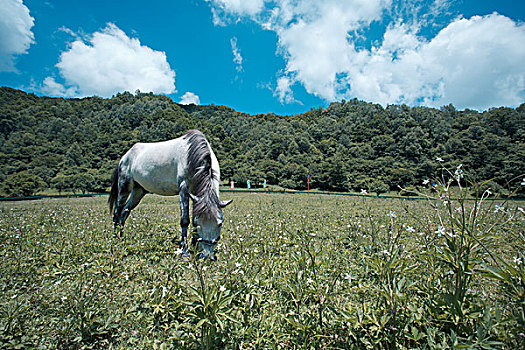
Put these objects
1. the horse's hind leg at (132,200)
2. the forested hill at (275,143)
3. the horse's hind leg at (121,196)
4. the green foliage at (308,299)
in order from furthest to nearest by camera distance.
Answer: the forested hill at (275,143) < the horse's hind leg at (121,196) < the horse's hind leg at (132,200) < the green foliage at (308,299)

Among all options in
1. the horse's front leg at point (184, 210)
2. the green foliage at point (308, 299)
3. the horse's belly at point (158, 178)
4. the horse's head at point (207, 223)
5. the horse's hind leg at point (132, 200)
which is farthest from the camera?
the horse's hind leg at point (132, 200)

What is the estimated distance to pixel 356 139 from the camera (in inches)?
3600

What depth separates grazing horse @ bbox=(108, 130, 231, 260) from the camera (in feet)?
16.0

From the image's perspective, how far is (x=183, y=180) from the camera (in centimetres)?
597

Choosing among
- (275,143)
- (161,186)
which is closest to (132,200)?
(161,186)

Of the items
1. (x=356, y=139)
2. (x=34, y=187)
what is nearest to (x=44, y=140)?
(x=34, y=187)

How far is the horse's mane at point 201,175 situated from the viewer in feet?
16.3

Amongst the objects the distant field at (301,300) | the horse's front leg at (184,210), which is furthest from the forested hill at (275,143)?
the distant field at (301,300)

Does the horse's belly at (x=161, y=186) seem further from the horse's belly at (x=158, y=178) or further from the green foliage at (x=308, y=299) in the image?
the green foliage at (x=308, y=299)

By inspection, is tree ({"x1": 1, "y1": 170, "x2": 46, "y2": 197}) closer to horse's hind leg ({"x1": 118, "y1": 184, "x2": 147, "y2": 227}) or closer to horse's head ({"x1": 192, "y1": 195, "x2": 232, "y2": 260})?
horse's hind leg ({"x1": 118, "y1": 184, "x2": 147, "y2": 227})

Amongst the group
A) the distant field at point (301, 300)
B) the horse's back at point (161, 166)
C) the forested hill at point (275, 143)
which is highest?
the forested hill at point (275, 143)

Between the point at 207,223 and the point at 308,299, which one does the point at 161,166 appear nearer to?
the point at 207,223

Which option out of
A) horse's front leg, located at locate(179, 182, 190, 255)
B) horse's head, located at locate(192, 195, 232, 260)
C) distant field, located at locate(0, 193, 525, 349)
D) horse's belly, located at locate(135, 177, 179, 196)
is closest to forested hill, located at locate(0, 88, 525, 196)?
horse's belly, located at locate(135, 177, 179, 196)

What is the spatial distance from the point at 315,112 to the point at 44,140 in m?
115
